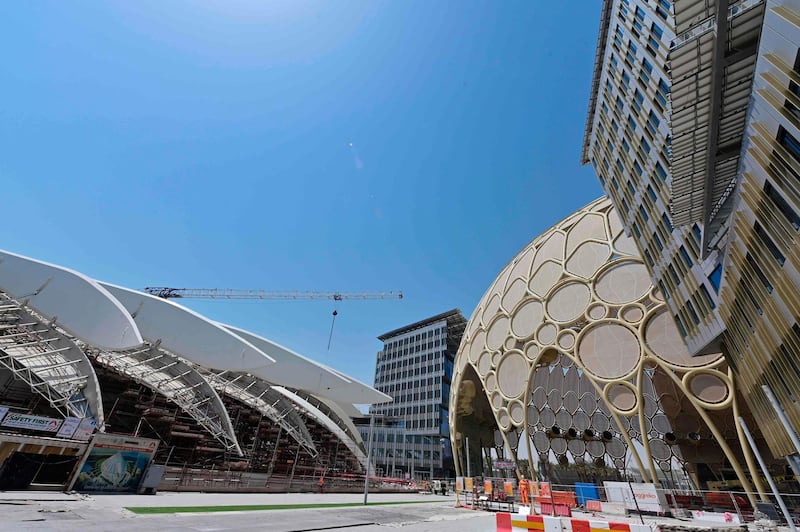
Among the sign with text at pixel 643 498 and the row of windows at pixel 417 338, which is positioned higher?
the row of windows at pixel 417 338

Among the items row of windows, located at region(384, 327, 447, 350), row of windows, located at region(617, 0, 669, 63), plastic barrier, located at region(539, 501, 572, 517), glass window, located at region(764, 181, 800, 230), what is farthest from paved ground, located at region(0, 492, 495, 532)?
row of windows, located at region(384, 327, 447, 350)

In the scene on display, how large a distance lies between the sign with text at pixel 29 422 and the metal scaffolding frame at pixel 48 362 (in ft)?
28.9

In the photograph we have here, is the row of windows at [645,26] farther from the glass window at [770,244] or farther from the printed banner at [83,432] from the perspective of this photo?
the printed banner at [83,432]

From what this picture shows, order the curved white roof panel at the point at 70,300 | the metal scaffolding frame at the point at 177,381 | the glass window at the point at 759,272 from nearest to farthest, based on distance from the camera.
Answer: the glass window at the point at 759,272
the curved white roof panel at the point at 70,300
the metal scaffolding frame at the point at 177,381

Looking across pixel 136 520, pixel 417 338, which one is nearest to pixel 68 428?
pixel 136 520

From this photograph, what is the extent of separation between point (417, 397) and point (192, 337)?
60.8 metres

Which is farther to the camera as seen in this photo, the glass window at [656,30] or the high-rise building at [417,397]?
the high-rise building at [417,397]

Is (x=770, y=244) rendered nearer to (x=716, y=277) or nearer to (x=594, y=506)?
(x=716, y=277)

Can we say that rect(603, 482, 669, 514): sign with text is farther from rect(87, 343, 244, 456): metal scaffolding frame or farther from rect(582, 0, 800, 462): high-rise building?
rect(87, 343, 244, 456): metal scaffolding frame

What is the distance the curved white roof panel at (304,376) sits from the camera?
41156mm

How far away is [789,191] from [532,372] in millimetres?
21774

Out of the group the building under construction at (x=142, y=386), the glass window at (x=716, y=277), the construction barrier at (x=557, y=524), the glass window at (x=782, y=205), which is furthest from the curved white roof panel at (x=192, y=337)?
the glass window at (x=782, y=205)

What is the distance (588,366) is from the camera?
2502 cm

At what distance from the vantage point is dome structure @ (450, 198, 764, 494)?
2227 cm
